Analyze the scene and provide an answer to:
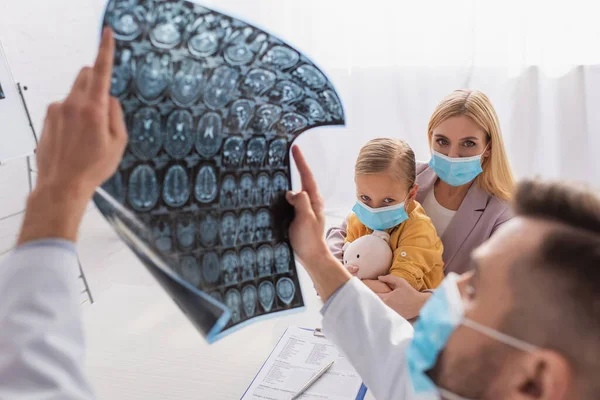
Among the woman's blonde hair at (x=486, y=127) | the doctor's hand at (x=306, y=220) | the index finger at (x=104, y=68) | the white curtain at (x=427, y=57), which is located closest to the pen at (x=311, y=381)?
the doctor's hand at (x=306, y=220)

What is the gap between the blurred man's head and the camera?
0.63 m

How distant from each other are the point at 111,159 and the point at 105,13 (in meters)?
0.19

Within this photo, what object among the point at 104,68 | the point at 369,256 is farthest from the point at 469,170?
the point at 104,68

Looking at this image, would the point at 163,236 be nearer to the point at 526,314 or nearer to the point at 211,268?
the point at 211,268

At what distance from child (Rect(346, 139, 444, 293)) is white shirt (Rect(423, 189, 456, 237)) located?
0.15 meters

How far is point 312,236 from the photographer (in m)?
0.98

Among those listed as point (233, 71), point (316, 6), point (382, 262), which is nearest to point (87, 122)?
point (233, 71)

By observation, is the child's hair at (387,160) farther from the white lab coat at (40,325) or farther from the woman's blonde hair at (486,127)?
the white lab coat at (40,325)

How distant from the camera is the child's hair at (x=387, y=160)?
1606mm

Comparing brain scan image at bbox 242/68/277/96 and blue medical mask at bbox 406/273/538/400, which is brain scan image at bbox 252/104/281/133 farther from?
blue medical mask at bbox 406/273/538/400

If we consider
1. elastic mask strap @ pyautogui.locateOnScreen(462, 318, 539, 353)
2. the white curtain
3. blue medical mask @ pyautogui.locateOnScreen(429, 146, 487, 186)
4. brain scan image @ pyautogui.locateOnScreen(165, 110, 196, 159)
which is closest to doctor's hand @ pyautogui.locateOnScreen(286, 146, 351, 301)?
brain scan image @ pyautogui.locateOnScreen(165, 110, 196, 159)

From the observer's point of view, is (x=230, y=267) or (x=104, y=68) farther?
(x=230, y=267)

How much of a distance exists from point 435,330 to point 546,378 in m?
0.17

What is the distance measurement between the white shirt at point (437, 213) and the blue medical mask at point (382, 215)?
24cm
